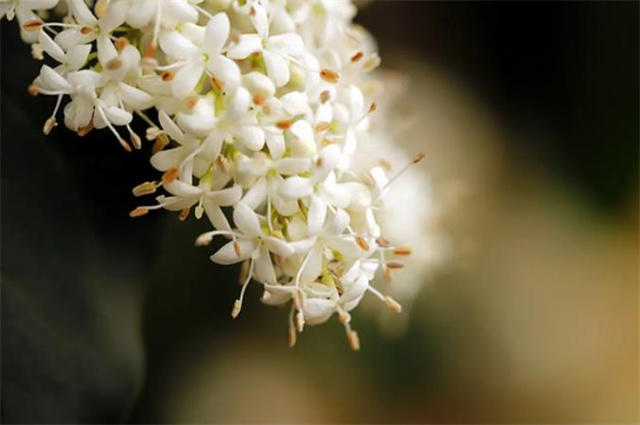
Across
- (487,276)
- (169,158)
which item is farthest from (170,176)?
(487,276)

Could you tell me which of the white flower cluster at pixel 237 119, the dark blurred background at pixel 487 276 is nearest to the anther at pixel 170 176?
the white flower cluster at pixel 237 119

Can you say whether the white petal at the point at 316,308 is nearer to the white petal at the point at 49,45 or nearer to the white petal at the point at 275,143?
the white petal at the point at 275,143

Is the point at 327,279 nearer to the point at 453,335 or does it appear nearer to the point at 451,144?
the point at 453,335

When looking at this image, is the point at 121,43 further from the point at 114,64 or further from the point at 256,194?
the point at 256,194

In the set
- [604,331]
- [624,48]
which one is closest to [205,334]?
[604,331]

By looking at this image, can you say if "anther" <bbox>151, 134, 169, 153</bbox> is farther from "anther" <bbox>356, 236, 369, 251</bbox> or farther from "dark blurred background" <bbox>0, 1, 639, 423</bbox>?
"dark blurred background" <bbox>0, 1, 639, 423</bbox>

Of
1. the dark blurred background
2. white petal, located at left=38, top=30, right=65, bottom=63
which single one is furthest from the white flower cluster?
the dark blurred background

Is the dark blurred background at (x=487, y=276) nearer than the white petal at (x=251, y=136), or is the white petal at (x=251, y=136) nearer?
the white petal at (x=251, y=136)
